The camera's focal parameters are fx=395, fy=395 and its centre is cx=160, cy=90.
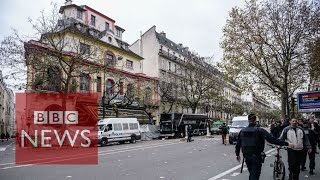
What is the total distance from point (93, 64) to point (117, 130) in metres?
7.13

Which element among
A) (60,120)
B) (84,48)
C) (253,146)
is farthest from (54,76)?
(253,146)

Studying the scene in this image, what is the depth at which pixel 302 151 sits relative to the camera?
419 inches

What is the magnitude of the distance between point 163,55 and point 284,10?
37.8 m

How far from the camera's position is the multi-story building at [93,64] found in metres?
32.9

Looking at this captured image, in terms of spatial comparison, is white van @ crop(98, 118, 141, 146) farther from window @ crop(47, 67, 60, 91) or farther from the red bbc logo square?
window @ crop(47, 67, 60, 91)

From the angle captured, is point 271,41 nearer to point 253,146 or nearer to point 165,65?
point 253,146

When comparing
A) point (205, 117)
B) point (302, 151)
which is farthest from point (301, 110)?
point (205, 117)

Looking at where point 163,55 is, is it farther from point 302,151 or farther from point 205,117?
point 302,151

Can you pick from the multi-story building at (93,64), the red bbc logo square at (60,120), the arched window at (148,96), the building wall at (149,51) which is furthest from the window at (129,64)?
the building wall at (149,51)

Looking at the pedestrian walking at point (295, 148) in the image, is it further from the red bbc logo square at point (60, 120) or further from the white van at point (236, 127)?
the red bbc logo square at point (60, 120)

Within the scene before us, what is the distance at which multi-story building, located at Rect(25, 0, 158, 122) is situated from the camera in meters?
32.9

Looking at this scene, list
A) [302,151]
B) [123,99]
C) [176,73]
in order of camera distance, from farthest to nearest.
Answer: [176,73], [123,99], [302,151]

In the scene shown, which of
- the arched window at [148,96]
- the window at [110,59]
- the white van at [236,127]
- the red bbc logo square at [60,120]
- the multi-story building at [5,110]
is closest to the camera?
the white van at [236,127]

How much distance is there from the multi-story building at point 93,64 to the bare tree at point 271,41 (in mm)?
12019
